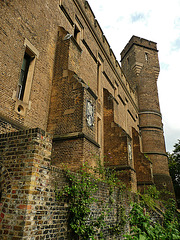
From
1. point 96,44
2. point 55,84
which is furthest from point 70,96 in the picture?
point 96,44

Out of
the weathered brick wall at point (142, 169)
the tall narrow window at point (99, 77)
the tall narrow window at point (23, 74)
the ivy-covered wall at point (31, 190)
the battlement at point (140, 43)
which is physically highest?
the battlement at point (140, 43)

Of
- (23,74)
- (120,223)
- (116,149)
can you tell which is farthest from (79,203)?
(116,149)

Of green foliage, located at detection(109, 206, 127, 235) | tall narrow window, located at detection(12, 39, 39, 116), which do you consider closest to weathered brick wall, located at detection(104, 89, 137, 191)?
green foliage, located at detection(109, 206, 127, 235)

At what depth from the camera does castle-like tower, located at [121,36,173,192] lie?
20188 millimetres

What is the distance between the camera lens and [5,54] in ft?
18.9

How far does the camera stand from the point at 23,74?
22.5 feet

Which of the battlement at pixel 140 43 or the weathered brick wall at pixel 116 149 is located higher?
the battlement at pixel 140 43

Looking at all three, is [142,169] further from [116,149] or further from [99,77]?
[99,77]

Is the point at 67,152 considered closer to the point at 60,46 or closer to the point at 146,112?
the point at 60,46

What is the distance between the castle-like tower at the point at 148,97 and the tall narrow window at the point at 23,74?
53.4 feet

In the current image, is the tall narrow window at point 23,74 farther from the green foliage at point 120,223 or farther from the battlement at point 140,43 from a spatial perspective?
the battlement at point 140,43

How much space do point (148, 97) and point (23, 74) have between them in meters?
18.6

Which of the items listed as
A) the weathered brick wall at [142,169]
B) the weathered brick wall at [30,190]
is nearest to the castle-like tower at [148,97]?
the weathered brick wall at [142,169]

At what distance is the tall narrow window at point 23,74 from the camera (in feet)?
21.7
